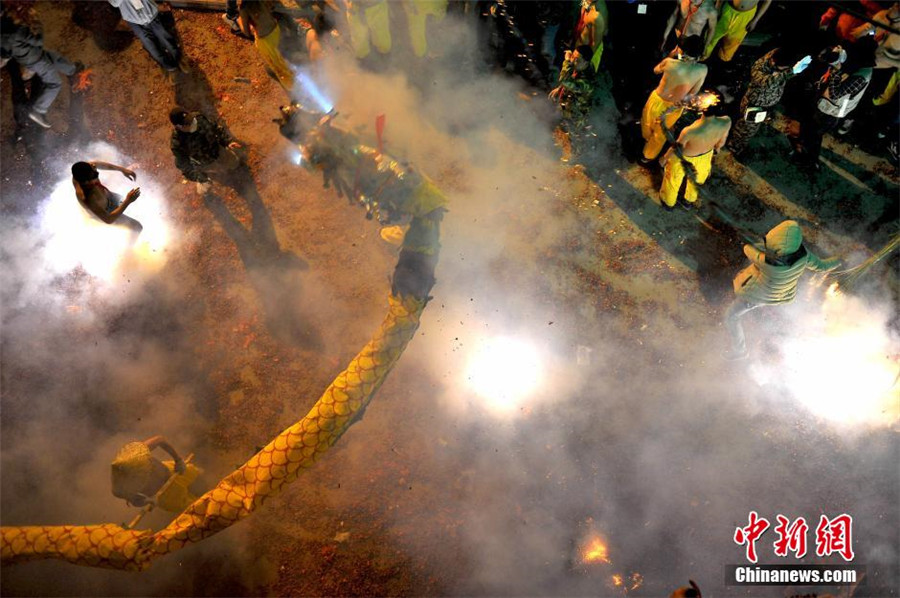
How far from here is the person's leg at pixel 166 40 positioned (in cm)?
682

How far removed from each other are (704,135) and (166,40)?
6434 millimetres

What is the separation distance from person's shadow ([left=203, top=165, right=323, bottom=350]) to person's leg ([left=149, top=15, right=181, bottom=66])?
1857mm

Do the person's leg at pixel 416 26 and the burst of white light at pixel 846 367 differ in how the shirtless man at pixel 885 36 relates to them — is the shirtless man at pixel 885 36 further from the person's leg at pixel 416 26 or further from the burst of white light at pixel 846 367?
the person's leg at pixel 416 26

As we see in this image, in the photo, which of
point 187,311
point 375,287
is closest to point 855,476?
point 375,287

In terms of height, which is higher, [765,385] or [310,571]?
[765,385]

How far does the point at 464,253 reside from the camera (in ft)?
20.8

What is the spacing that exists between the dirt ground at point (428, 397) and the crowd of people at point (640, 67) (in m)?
0.41

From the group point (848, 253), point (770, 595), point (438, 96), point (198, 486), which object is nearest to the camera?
point (770, 595)

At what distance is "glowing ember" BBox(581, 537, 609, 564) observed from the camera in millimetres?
5301

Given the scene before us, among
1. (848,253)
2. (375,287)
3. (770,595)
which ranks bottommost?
(770,595)

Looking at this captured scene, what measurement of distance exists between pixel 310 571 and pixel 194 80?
20.3ft

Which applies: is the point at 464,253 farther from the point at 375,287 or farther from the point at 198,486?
the point at 198,486

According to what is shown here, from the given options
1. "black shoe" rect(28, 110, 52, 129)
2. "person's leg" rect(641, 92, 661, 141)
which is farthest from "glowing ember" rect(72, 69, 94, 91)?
"person's leg" rect(641, 92, 661, 141)

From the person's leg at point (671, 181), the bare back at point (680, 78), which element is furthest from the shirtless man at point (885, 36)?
the person's leg at point (671, 181)
